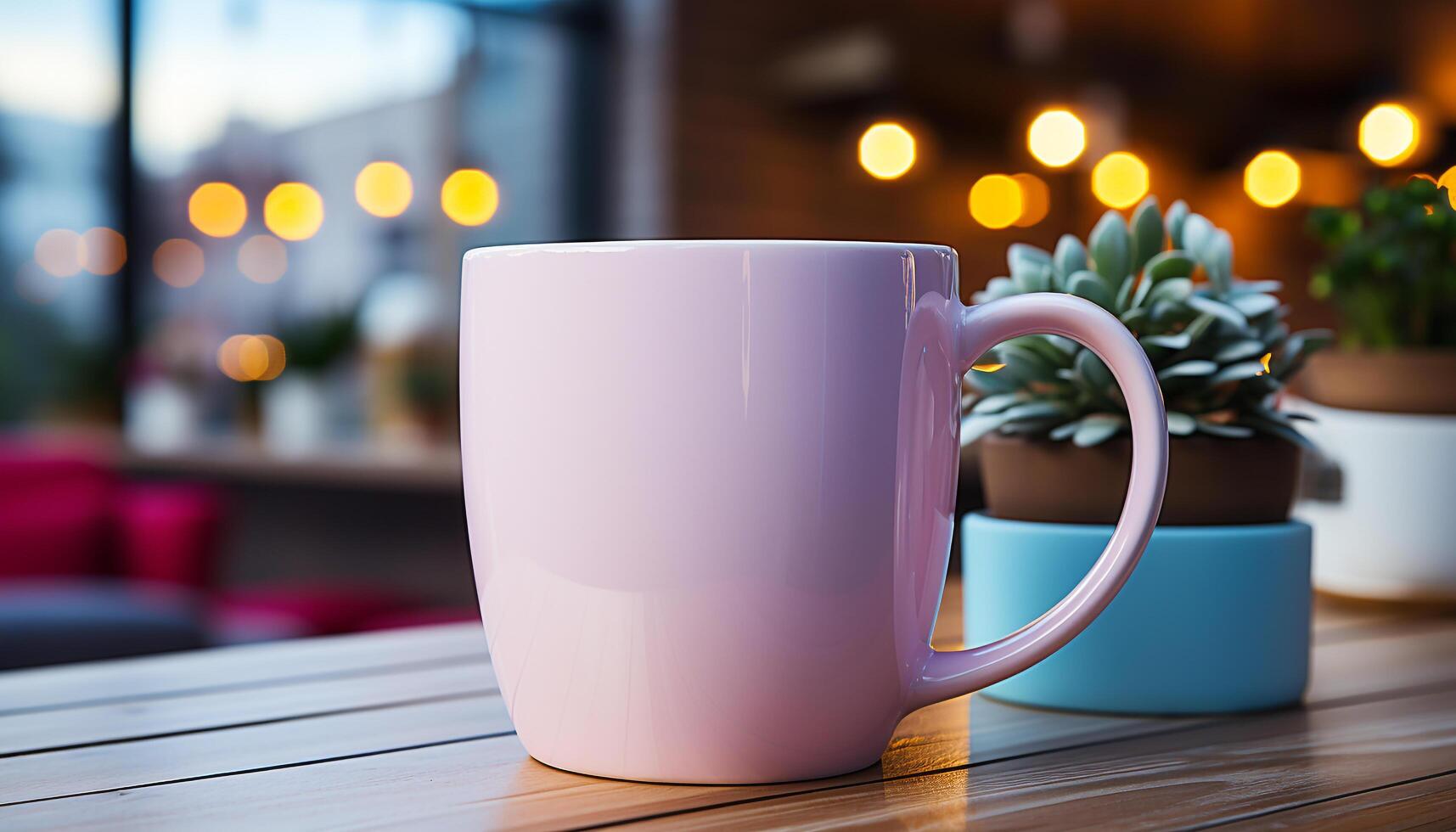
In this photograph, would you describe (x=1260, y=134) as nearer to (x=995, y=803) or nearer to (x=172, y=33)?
(x=172, y=33)

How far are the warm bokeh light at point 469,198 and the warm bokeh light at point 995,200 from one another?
69.3 inches

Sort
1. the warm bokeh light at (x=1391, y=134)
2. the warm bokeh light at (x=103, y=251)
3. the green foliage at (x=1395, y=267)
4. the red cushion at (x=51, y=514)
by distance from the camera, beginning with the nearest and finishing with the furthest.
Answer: the green foliage at (x=1395, y=267) < the red cushion at (x=51, y=514) < the warm bokeh light at (x=103, y=251) < the warm bokeh light at (x=1391, y=134)

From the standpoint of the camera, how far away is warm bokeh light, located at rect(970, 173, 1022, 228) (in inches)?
196

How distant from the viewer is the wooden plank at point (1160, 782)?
0.39 m

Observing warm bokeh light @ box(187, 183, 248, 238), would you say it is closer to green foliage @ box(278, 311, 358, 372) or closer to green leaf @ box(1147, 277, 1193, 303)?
green foliage @ box(278, 311, 358, 372)

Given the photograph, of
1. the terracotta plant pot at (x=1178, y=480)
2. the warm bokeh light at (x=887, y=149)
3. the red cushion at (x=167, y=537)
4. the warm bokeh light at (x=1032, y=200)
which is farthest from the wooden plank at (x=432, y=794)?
the warm bokeh light at (x=1032, y=200)

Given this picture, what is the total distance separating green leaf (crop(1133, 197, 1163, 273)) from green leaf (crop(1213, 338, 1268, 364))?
0.05m

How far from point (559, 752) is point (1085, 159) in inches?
184

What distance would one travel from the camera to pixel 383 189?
4273mm

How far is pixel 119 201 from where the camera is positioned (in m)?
3.78

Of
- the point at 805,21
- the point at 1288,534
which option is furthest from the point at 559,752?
the point at 805,21

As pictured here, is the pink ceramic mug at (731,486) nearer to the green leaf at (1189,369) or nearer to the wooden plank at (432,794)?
the wooden plank at (432,794)

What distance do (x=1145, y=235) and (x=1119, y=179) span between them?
4500mm

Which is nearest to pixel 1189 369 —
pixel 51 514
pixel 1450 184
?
pixel 1450 184
